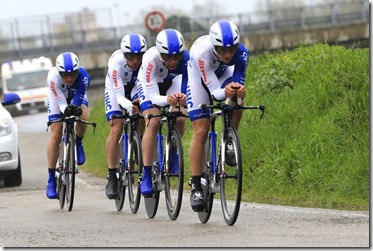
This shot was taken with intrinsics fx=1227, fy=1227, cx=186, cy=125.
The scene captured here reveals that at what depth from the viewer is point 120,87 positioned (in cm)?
1332

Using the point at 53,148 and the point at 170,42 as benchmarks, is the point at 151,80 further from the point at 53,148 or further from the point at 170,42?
the point at 53,148

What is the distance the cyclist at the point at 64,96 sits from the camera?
13.9 meters

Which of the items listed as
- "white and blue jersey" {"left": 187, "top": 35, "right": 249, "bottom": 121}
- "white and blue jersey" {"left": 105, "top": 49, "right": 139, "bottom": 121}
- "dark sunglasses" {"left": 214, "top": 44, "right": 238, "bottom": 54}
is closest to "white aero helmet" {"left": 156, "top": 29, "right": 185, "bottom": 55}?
"white and blue jersey" {"left": 187, "top": 35, "right": 249, "bottom": 121}

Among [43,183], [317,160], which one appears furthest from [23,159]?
[317,160]

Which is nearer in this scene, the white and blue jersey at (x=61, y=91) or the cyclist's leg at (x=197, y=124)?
the cyclist's leg at (x=197, y=124)

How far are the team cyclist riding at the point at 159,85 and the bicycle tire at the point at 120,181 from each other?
0.08 m

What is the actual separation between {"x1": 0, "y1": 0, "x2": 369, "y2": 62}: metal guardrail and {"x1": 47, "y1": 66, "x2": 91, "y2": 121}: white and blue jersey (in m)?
38.6

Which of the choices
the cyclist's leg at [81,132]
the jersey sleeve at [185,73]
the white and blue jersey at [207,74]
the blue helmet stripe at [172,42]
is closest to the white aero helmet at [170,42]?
the blue helmet stripe at [172,42]

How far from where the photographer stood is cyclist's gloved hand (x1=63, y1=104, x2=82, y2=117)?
13898 mm

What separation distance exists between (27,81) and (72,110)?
112 feet

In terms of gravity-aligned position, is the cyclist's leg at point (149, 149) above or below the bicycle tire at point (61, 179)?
above

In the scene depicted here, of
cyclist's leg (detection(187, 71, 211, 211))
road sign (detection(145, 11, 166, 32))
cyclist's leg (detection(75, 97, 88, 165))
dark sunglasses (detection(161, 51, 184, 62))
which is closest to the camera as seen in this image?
cyclist's leg (detection(187, 71, 211, 211))

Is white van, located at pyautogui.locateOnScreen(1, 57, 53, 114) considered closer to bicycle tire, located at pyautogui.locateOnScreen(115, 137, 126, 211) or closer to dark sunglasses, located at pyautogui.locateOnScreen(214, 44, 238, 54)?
bicycle tire, located at pyautogui.locateOnScreen(115, 137, 126, 211)

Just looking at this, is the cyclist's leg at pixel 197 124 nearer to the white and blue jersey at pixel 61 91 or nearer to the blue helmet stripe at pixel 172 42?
the blue helmet stripe at pixel 172 42
